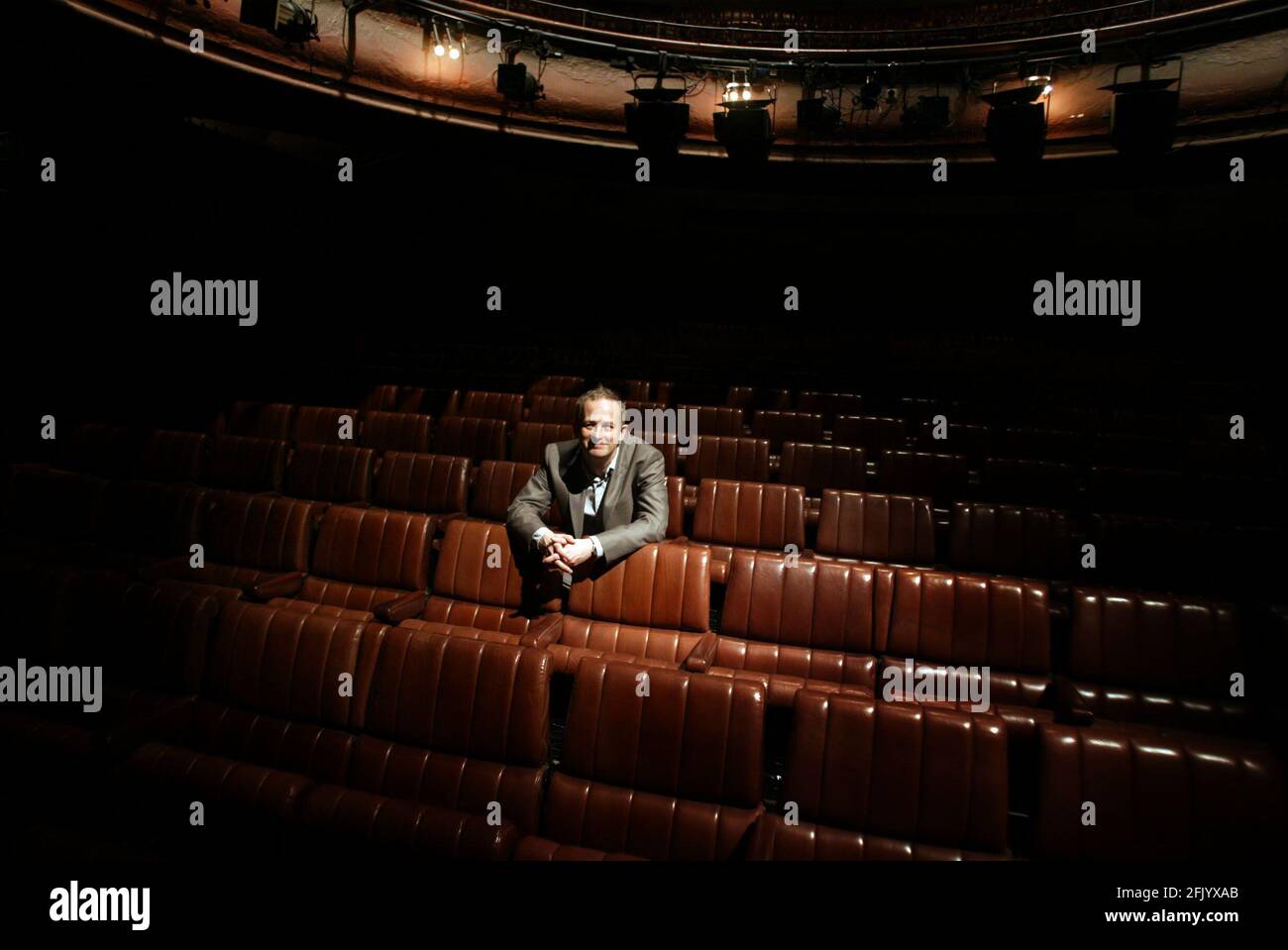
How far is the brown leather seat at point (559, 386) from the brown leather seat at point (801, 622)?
1861 mm

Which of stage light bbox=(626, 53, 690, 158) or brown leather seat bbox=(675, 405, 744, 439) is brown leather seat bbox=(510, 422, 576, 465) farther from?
stage light bbox=(626, 53, 690, 158)

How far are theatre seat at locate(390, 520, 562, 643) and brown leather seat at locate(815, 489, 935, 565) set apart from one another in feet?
2.73

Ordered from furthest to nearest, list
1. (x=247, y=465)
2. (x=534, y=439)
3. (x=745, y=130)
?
(x=745, y=130), (x=534, y=439), (x=247, y=465)

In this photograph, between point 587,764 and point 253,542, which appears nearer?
point 587,764

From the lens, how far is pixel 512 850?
0.84 meters

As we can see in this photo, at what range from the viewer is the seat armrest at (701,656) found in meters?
1.13

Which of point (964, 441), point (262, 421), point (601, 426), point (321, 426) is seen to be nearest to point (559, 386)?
point (321, 426)

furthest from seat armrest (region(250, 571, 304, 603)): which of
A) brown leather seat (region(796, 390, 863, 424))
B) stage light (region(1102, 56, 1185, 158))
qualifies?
stage light (region(1102, 56, 1185, 158))

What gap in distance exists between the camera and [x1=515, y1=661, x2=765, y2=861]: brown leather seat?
0.93 m

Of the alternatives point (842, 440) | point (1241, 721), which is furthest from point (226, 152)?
point (1241, 721)

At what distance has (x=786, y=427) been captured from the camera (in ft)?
8.46

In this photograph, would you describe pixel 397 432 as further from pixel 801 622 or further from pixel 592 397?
pixel 801 622

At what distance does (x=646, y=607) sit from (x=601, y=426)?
0.45 m
